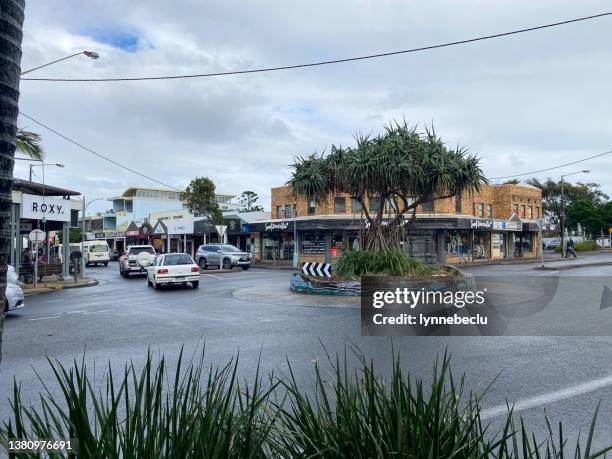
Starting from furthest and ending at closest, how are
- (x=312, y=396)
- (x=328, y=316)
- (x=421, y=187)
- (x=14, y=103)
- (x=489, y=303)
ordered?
1. (x=421, y=187)
2. (x=489, y=303)
3. (x=328, y=316)
4. (x=312, y=396)
5. (x=14, y=103)

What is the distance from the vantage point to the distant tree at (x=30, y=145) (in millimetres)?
20469

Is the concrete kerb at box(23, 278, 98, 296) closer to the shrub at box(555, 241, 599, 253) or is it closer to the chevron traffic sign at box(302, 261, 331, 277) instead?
the chevron traffic sign at box(302, 261, 331, 277)

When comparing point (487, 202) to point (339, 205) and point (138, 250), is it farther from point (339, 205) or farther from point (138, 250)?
point (138, 250)

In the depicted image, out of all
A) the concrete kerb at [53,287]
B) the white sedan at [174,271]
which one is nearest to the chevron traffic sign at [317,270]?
the white sedan at [174,271]

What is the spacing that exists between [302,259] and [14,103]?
4028cm

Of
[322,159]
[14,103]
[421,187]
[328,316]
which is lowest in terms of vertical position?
[328,316]

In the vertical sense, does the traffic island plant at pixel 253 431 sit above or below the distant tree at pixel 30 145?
below

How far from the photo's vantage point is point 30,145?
20797mm

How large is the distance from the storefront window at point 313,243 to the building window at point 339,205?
2.37m

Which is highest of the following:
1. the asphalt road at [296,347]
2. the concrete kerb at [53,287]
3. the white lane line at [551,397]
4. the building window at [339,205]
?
the building window at [339,205]

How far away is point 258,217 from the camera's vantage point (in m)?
49.1

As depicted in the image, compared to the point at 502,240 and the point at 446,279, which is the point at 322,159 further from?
the point at 502,240

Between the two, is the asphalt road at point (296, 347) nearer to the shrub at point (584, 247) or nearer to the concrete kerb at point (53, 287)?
the concrete kerb at point (53, 287)

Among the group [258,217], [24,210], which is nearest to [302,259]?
[258,217]
